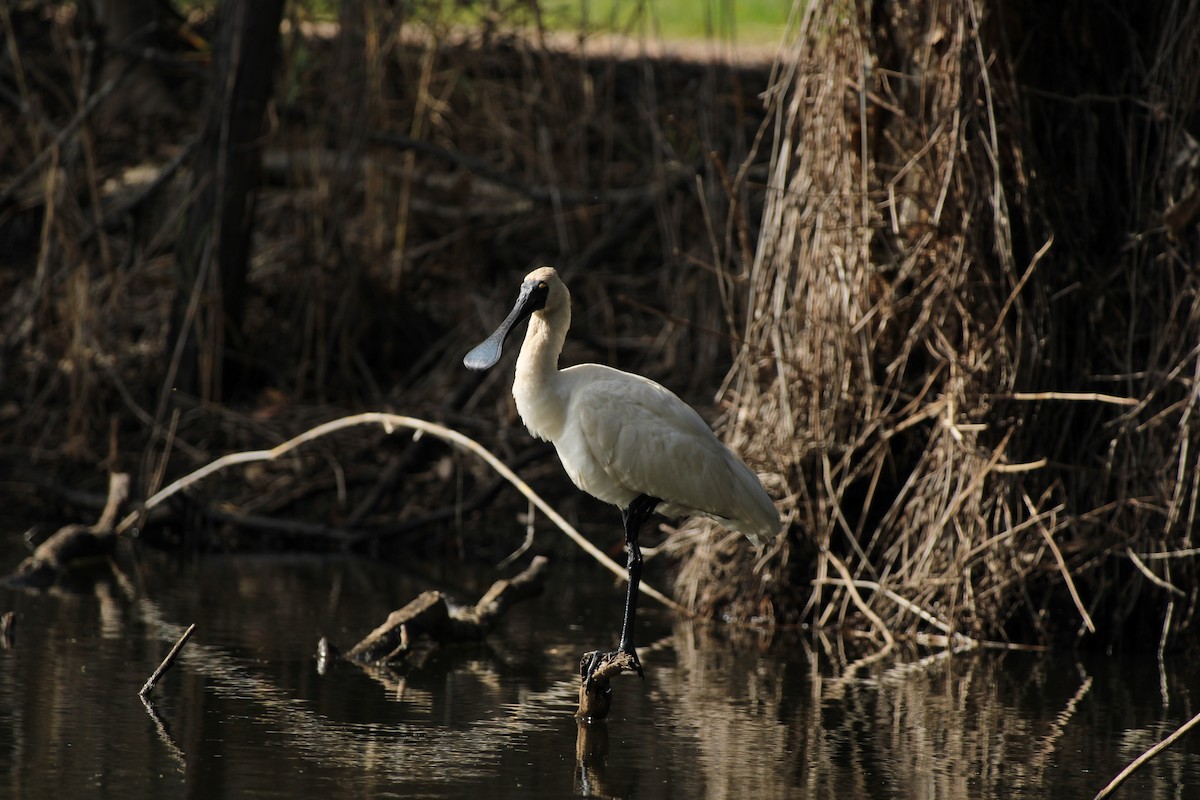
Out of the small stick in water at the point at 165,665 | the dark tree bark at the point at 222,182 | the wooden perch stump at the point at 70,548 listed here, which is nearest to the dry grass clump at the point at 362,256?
the dark tree bark at the point at 222,182

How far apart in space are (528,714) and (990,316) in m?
2.76

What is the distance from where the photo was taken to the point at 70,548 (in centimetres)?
772

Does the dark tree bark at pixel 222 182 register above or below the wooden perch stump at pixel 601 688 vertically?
above

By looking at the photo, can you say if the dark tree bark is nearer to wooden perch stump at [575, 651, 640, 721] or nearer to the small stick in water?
the small stick in water

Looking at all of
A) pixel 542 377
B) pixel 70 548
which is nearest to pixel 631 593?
pixel 542 377

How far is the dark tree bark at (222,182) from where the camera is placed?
30.8 feet

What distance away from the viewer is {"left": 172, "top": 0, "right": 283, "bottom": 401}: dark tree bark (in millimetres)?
9383

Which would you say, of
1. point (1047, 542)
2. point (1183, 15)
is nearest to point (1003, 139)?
point (1183, 15)

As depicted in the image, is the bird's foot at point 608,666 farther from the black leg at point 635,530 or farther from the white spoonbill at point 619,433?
the black leg at point 635,530

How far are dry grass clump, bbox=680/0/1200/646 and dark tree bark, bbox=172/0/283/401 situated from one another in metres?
3.61

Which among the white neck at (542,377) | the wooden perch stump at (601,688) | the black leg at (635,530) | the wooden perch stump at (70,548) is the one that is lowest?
the wooden perch stump at (70,548)

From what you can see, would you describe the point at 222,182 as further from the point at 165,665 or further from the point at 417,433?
the point at 165,665

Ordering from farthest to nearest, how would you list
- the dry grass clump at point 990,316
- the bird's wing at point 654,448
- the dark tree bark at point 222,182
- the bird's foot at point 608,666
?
the dark tree bark at point 222,182 → the dry grass clump at point 990,316 → the bird's wing at point 654,448 → the bird's foot at point 608,666

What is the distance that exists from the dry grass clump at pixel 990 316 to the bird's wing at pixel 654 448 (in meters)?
1.17
